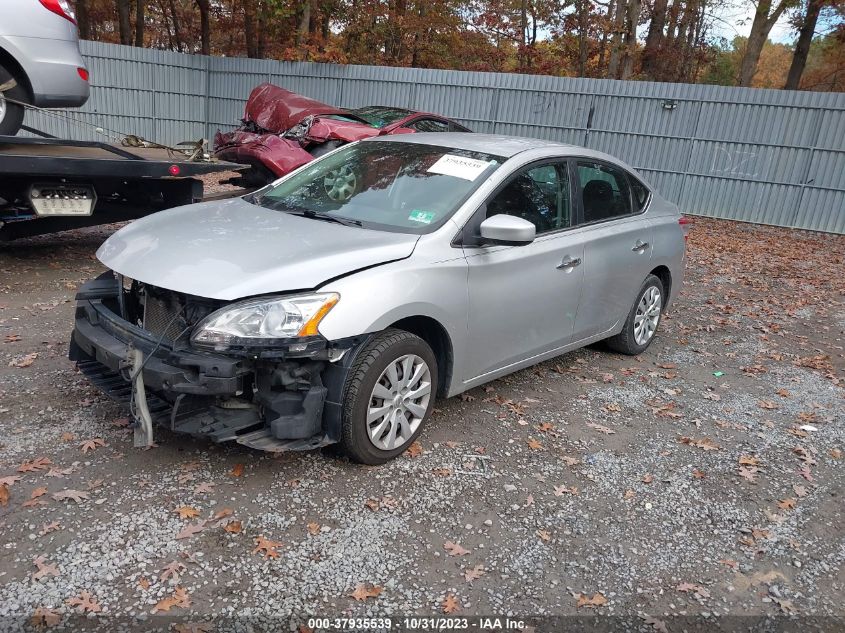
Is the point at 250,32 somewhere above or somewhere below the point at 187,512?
above

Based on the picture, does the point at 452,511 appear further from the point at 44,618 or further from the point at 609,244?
the point at 609,244

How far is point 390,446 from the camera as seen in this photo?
3.77 meters

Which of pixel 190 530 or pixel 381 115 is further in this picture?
pixel 381 115

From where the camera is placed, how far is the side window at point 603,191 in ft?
16.7

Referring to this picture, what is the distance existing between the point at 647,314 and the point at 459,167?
2.49 meters

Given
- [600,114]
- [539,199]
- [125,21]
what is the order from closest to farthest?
[539,199], [600,114], [125,21]

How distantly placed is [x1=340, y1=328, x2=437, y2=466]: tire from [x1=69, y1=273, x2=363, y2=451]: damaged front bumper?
7cm

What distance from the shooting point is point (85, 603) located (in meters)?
2.63

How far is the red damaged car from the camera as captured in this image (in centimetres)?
980

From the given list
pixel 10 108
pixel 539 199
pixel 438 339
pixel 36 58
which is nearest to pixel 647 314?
pixel 539 199

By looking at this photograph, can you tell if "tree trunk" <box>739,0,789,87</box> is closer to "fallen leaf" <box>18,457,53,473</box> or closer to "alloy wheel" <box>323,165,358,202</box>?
"alloy wheel" <box>323,165,358,202</box>

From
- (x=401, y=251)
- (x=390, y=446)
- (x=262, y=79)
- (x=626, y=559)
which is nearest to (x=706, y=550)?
(x=626, y=559)

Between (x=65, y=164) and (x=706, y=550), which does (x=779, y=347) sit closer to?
(x=706, y=550)

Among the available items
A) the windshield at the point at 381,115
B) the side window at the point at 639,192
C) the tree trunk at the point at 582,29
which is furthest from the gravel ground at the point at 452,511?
the tree trunk at the point at 582,29
